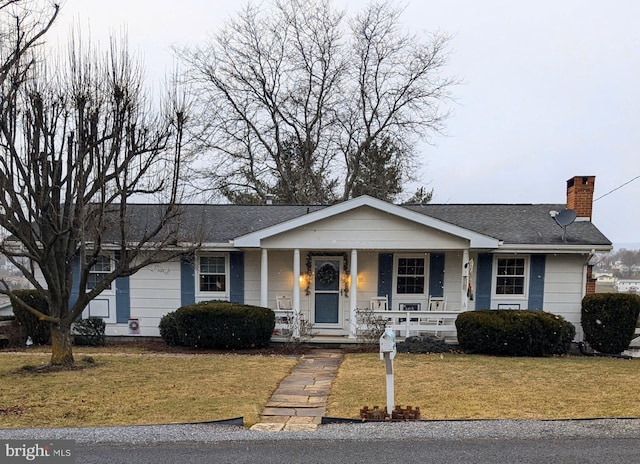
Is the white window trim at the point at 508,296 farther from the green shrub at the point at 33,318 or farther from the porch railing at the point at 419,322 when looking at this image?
the green shrub at the point at 33,318

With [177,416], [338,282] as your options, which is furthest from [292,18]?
[177,416]

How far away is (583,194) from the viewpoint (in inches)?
470

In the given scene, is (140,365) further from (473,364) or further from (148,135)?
(473,364)

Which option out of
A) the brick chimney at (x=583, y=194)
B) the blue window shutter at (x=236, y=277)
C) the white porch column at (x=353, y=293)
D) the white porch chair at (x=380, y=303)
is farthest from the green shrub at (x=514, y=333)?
the blue window shutter at (x=236, y=277)

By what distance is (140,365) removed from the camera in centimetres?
820

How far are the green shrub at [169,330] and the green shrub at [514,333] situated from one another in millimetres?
7085

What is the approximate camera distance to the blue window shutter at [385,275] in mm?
11344

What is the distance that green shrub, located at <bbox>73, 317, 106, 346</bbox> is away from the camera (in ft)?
35.7

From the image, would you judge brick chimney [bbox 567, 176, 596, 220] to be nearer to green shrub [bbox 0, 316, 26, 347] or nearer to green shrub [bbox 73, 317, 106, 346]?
green shrub [bbox 73, 317, 106, 346]

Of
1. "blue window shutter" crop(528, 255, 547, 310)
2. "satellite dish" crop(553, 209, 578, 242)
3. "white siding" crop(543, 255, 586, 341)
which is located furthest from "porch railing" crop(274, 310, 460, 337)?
"satellite dish" crop(553, 209, 578, 242)

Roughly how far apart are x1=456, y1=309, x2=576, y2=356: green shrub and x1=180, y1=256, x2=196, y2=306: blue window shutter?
23.2ft

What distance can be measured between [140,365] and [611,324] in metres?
10.7

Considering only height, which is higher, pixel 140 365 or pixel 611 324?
pixel 611 324

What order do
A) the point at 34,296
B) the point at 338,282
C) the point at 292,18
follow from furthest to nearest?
the point at 292,18 → the point at 338,282 → the point at 34,296
